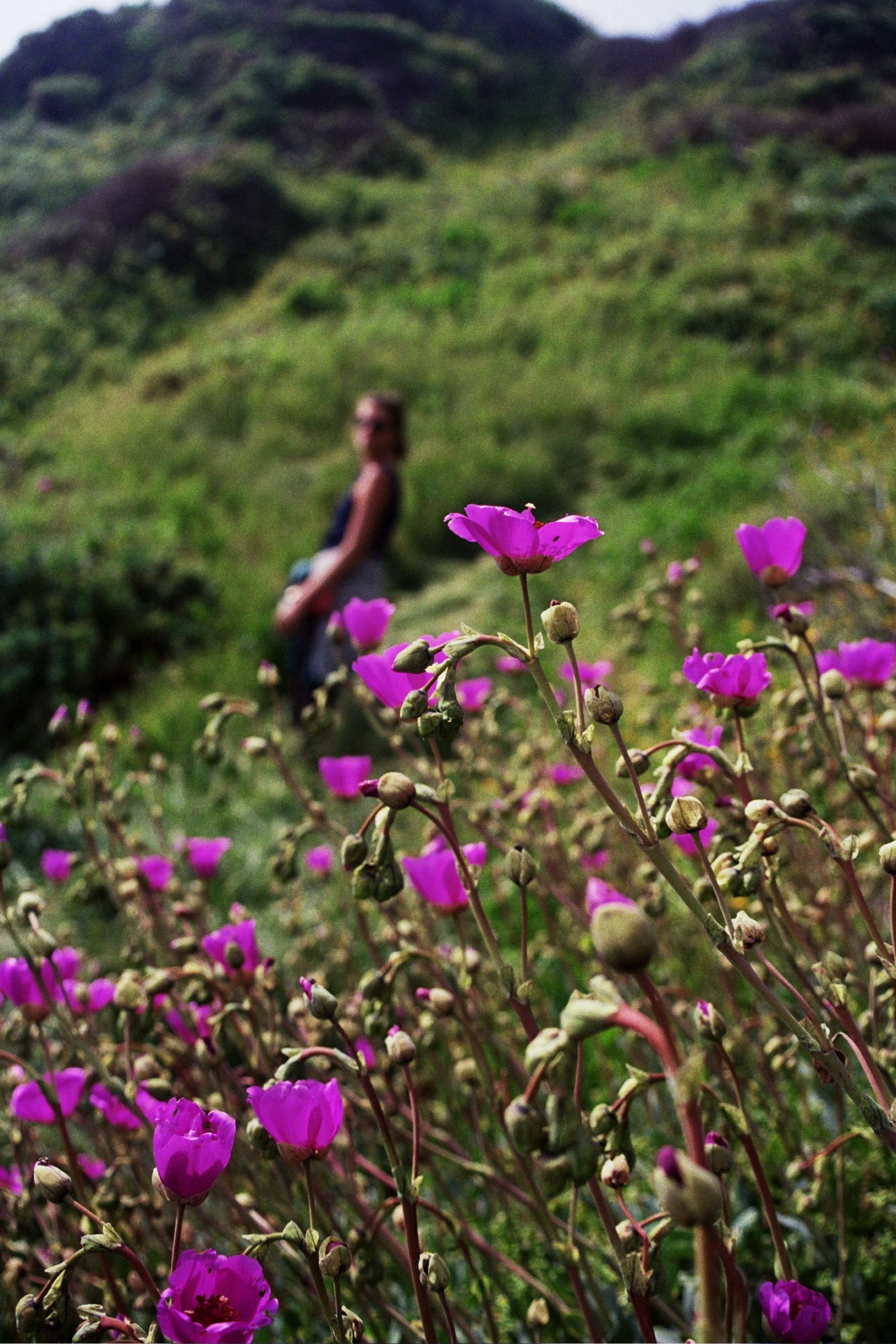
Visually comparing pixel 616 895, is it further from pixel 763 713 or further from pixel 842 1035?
pixel 763 713

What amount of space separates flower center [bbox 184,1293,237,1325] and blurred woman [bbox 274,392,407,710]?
3.30 m

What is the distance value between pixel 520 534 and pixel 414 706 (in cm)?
14

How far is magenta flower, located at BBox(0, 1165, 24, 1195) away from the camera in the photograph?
1237mm

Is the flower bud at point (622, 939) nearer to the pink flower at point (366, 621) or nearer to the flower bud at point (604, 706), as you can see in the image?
the flower bud at point (604, 706)

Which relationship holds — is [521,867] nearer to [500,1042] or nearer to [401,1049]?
[401,1049]

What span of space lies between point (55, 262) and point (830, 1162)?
18.3 m

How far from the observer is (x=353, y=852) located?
2.41 ft

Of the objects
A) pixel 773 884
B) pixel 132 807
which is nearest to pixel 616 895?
pixel 773 884

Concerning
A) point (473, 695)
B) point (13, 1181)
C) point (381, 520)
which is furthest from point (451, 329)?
point (13, 1181)

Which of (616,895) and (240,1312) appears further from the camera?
(616,895)

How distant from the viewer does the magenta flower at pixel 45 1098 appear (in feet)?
3.62

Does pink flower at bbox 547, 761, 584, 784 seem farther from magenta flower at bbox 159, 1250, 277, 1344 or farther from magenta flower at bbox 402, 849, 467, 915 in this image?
magenta flower at bbox 159, 1250, 277, 1344

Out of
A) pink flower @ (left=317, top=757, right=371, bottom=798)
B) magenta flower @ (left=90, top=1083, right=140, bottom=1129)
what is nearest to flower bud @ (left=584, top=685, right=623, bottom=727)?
pink flower @ (left=317, top=757, right=371, bottom=798)

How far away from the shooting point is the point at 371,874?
2.26 feet
